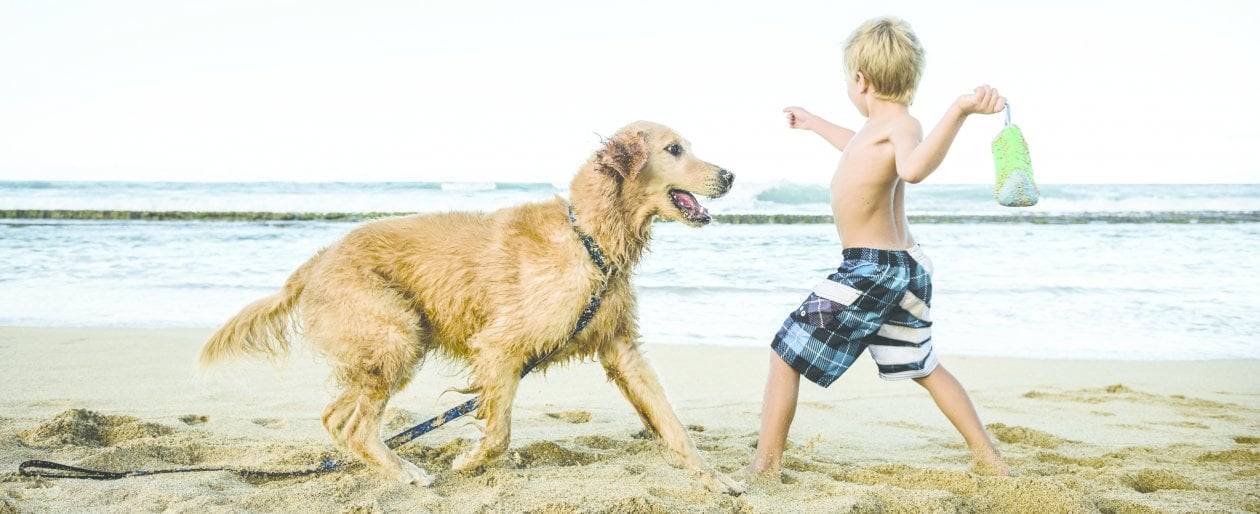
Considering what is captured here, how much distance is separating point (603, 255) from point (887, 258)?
114cm

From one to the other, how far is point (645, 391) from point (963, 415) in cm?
134

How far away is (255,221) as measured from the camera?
20.6 m

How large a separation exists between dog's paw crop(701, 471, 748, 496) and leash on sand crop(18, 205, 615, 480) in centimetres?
80

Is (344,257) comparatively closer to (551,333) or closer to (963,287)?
(551,333)

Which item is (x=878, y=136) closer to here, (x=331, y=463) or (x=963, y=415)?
(x=963, y=415)

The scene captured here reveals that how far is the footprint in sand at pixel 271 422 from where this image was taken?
491 cm

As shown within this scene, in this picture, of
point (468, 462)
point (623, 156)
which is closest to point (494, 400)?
point (468, 462)

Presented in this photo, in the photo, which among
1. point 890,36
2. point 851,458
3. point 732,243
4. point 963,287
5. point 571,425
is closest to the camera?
point 890,36

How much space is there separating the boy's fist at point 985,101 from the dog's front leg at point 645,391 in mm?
1661

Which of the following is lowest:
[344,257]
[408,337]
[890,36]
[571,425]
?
[571,425]

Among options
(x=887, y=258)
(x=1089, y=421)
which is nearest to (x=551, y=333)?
(x=887, y=258)

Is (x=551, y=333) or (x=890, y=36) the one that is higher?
(x=890, y=36)

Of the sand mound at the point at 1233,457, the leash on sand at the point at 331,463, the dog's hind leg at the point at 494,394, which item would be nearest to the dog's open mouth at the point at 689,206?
the leash on sand at the point at 331,463

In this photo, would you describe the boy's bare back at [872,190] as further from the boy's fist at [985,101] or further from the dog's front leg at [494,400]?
the dog's front leg at [494,400]
